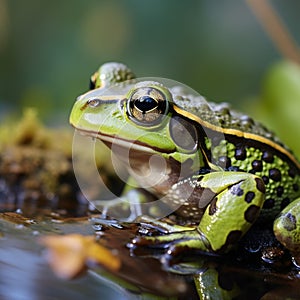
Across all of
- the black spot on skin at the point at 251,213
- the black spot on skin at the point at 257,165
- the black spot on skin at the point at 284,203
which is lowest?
the black spot on skin at the point at 284,203

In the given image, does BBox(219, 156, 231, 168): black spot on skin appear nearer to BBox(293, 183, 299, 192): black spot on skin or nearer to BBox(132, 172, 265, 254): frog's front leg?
BBox(132, 172, 265, 254): frog's front leg

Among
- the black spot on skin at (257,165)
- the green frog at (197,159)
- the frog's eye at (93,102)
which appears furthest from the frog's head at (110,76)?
the black spot on skin at (257,165)

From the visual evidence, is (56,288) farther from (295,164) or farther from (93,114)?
(295,164)

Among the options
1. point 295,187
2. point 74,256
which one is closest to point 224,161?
point 295,187

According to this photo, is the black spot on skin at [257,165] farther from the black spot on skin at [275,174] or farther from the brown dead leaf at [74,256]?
the brown dead leaf at [74,256]

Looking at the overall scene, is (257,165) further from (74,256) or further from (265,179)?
(74,256)

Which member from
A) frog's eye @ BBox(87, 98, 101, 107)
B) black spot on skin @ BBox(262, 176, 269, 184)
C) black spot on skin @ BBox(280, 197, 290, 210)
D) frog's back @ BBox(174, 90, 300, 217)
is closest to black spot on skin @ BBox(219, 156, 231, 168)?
frog's back @ BBox(174, 90, 300, 217)

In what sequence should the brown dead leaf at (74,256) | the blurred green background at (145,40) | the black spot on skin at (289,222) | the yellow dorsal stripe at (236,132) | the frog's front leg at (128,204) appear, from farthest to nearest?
the blurred green background at (145,40), the frog's front leg at (128,204), the yellow dorsal stripe at (236,132), the black spot on skin at (289,222), the brown dead leaf at (74,256)

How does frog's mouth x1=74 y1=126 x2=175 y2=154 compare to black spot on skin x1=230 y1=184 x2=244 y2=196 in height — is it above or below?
above

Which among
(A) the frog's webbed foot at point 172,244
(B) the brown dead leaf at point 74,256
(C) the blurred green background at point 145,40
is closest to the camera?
(B) the brown dead leaf at point 74,256
